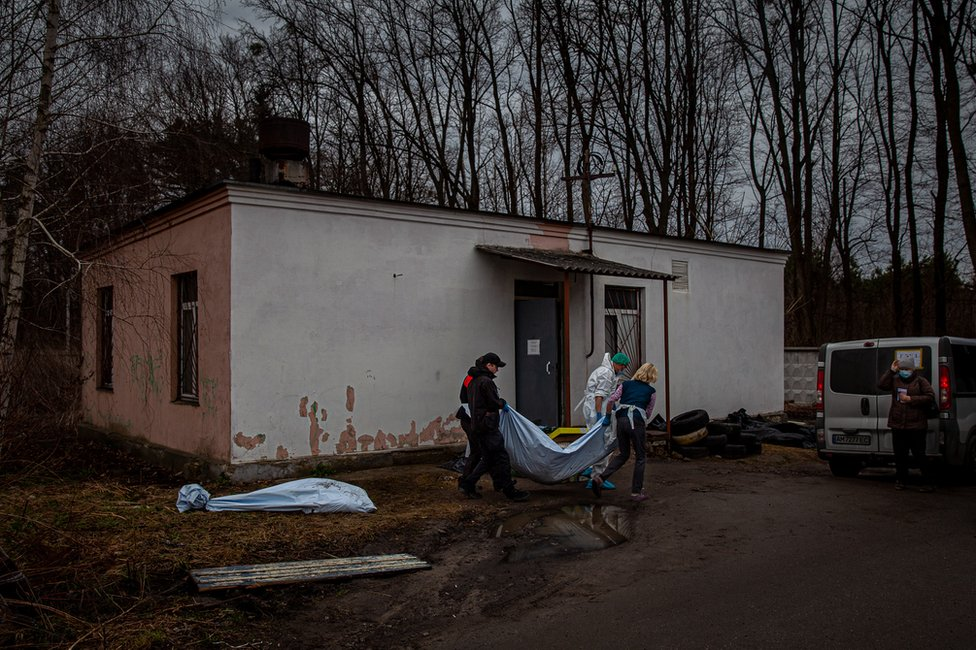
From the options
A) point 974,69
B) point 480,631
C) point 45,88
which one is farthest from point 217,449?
point 974,69

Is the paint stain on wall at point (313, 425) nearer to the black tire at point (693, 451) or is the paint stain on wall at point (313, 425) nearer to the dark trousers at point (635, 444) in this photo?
the dark trousers at point (635, 444)

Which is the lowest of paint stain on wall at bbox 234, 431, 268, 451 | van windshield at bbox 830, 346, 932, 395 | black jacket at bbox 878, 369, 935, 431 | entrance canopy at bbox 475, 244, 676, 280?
paint stain on wall at bbox 234, 431, 268, 451

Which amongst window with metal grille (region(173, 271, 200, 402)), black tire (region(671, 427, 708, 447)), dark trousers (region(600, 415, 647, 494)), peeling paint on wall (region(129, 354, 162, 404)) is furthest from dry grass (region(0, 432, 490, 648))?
black tire (region(671, 427, 708, 447))

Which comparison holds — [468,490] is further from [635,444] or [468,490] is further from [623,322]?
[623,322]

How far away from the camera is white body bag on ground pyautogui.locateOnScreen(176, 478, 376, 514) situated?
828 cm

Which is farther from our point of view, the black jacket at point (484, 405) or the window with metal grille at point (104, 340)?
the window with metal grille at point (104, 340)

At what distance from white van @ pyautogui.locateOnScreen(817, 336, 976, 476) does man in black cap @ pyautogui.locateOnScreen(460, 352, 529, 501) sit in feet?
15.7

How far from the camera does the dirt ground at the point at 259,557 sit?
5005 mm

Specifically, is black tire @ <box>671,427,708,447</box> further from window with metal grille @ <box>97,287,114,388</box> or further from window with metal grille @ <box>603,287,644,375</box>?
window with metal grille @ <box>97,287,114,388</box>

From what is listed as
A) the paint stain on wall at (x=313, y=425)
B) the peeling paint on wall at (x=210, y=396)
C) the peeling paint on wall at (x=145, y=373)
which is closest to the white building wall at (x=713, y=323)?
the paint stain on wall at (x=313, y=425)

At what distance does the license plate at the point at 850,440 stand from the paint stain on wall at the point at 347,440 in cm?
671

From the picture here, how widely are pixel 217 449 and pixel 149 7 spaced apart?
216 inches

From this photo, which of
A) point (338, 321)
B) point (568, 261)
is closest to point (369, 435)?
point (338, 321)

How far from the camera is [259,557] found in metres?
6.73
